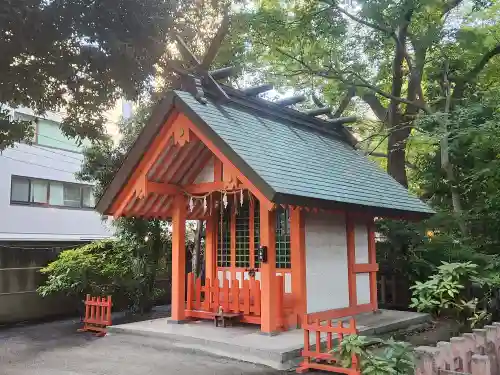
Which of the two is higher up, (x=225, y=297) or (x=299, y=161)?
(x=299, y=161)

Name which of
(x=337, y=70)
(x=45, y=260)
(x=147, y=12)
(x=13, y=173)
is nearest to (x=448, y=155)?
(x=337, y=70)

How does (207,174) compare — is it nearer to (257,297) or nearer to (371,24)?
(257,297)

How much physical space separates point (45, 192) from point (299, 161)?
14726 mm

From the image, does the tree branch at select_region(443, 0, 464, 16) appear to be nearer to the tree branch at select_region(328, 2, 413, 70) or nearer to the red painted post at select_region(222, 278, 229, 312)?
the tree branch at select_region(328, 2, 413, 70)

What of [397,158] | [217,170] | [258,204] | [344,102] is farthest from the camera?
[344,102]

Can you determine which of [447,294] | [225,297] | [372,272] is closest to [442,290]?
[447,294]

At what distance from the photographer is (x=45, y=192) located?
2020 cm

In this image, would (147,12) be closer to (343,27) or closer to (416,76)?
(343,27)

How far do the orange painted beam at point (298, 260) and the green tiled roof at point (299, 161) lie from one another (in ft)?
2.99

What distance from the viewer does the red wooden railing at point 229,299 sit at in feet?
30.3

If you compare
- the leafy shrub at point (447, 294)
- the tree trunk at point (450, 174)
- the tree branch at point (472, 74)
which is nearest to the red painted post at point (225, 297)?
the leafy shrub at point (447, 294)

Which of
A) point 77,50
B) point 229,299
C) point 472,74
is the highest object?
point 472,74

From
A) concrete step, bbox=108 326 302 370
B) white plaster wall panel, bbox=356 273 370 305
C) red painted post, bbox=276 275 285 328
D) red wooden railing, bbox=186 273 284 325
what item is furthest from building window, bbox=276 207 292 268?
white plaster wall panel, bbox=356 273 370 305

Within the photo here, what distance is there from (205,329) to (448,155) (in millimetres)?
10128
